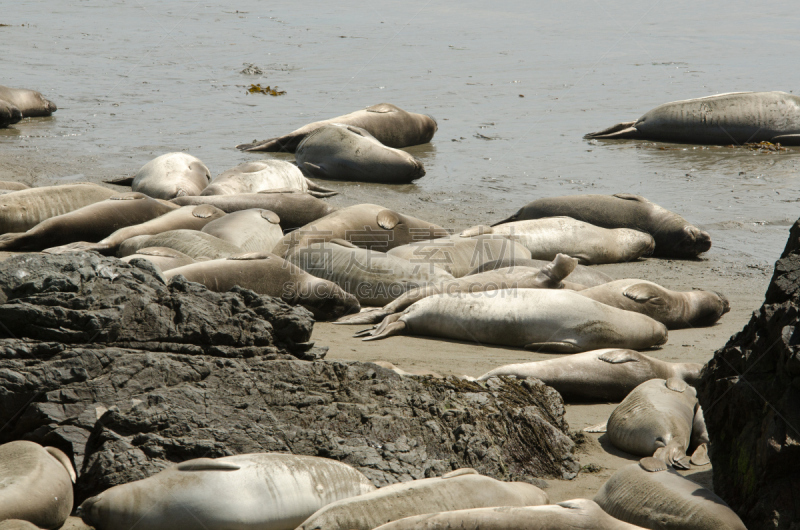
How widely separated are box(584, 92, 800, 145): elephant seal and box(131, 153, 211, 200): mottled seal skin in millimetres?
6627

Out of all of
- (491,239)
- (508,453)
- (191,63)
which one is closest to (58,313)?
(508,453)

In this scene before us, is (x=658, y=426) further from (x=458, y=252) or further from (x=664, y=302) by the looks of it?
(x=458, y=252)

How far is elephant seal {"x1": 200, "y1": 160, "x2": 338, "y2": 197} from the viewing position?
8433 millimetres

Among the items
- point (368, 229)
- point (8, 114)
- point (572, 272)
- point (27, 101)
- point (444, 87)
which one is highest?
point (444, 87)

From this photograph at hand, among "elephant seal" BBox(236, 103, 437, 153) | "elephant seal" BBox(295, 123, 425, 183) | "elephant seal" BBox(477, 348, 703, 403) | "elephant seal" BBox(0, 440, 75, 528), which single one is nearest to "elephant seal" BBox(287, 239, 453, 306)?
"elephant seal" BBox(477, 348, 703, 403)

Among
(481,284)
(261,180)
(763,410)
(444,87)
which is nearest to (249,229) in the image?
(261,180)

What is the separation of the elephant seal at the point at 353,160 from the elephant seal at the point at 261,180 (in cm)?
78

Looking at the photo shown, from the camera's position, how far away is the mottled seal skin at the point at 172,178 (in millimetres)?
8359

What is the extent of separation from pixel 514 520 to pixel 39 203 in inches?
239

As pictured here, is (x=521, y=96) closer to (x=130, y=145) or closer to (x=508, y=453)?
(x=130, y=145)

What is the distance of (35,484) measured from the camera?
2752 millimetres

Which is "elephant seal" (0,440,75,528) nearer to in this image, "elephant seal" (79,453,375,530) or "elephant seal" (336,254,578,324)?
"elephant seal" (79,453,375,530)

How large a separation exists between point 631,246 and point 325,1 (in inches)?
1034

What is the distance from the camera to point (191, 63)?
57.1 feet
